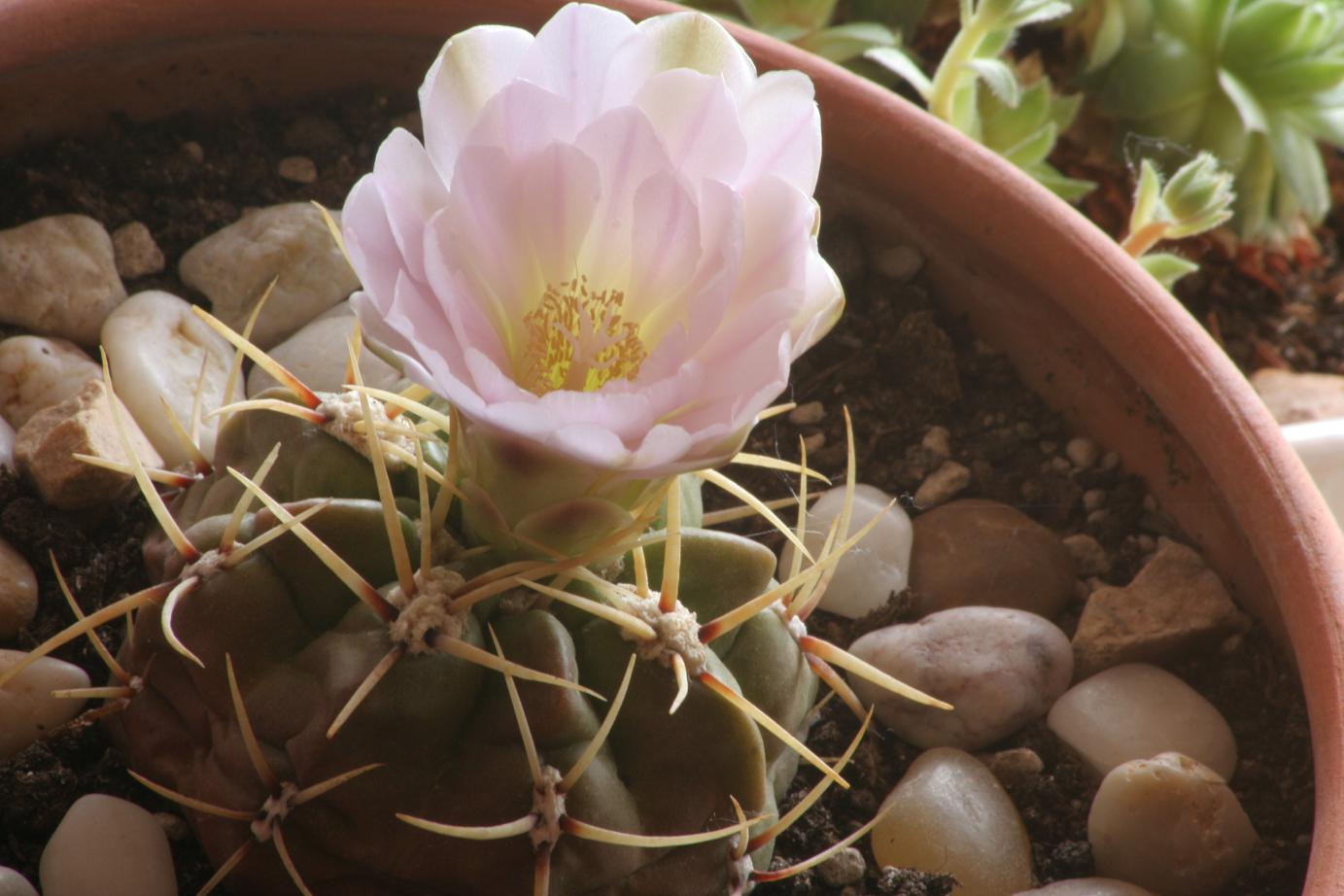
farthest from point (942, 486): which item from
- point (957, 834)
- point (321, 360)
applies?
point (321, 360)

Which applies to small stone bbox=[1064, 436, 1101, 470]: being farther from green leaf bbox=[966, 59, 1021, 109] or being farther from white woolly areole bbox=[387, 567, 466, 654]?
white woolly areole bbox=[387, 567, 466, 654]

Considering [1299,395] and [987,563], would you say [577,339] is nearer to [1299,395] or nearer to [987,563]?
[987,563]

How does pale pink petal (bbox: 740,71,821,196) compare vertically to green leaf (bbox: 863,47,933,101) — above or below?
above

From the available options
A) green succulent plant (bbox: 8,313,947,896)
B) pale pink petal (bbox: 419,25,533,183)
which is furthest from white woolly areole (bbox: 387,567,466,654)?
pale pink petal (bbox: 419,25,533,183)

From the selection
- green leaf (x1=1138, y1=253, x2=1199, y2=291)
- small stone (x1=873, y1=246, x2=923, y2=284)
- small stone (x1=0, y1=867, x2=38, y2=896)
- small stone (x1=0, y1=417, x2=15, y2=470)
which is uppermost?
small stone (x1=0, y1=417, x2=15, y2=470)

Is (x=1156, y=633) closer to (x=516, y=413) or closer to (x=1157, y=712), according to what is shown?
(x=1157, y=712)

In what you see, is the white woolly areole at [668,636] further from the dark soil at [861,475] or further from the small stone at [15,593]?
the small stone at [15,593]

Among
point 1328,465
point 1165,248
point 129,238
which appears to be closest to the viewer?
point 129,238

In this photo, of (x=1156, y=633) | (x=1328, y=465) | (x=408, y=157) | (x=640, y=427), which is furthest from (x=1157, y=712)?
(x=408, y=157)

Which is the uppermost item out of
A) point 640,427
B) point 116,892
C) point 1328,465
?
point 640,427
